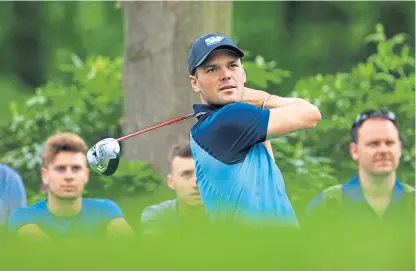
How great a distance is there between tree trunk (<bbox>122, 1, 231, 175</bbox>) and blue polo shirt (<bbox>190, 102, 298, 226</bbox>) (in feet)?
15.8

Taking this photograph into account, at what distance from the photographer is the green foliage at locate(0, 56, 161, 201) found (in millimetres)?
9695

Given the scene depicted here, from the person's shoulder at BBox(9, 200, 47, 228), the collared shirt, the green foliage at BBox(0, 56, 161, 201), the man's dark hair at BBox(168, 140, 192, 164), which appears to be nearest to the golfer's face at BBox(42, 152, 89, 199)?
the person's shoulder at BBox(9, 200, 47, 228)

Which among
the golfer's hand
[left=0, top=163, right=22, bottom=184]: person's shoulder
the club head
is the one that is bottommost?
the club head

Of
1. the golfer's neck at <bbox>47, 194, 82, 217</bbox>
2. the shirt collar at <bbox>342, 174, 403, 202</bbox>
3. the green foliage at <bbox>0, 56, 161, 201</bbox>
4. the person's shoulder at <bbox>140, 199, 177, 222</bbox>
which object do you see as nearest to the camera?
the person's shoulder at <bbox>140, 199, 177, 222</bbox>

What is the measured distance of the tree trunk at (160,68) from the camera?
9414 millimetres

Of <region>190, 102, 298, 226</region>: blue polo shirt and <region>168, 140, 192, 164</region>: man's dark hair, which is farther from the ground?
<region>168, 140, 192, 164</region>: man's dark hair

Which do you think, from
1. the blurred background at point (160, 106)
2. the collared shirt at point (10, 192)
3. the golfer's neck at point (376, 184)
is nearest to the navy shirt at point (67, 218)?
the collared shirt at point (10, 192)

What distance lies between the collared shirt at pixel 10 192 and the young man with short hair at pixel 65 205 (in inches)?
15.9

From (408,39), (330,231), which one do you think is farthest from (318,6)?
(330,231)

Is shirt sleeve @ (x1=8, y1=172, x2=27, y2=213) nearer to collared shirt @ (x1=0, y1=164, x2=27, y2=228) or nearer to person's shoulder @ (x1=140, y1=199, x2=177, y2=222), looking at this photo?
collared shirt @ (x1=0, y1=164, x2=27, y2=228)

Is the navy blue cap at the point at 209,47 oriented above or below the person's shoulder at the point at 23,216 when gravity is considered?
above

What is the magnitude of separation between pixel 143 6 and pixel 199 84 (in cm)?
494

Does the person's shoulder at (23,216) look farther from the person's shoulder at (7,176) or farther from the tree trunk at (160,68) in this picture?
the tree trunk at (160,68)

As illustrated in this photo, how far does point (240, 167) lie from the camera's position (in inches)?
175
